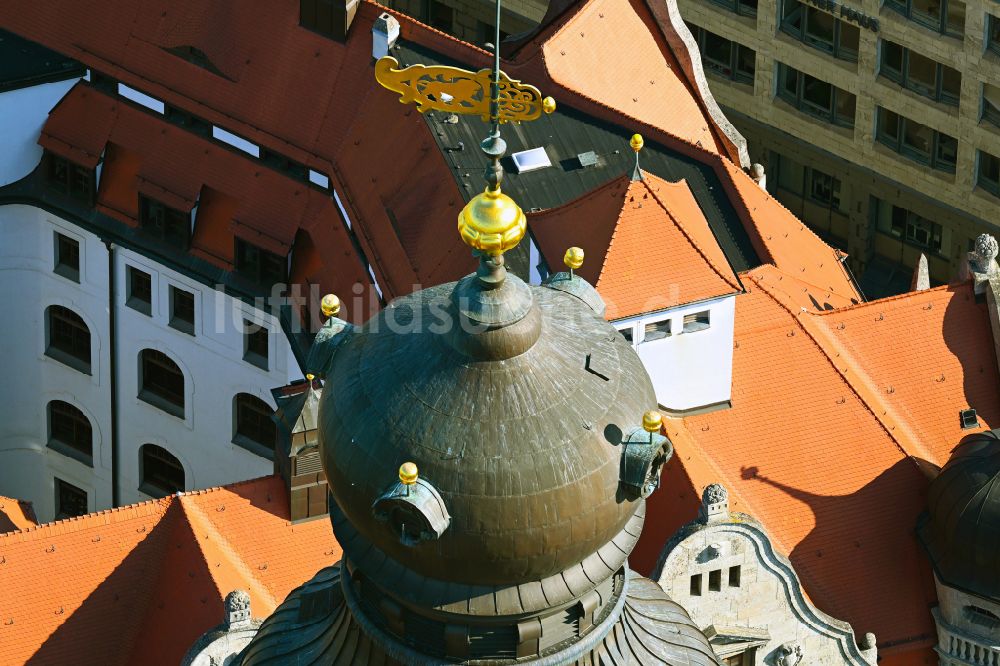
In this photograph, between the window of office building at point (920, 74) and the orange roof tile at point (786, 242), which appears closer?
the orange roof tile at point (786, 242)

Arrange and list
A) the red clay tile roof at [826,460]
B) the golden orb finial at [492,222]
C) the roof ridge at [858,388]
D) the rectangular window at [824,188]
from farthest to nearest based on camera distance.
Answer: the rectangular window at [824,188] → the roof ridge at [858,388] → the red clay tile roof at [826,460] → the golden orb finial at [492,222]

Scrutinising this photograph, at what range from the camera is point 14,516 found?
71188 millimetres

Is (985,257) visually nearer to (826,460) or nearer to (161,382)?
(826,460)

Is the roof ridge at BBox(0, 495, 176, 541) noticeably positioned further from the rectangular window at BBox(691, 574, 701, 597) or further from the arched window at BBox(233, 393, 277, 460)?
the arched window at BBox(233, 393, 277, 460)

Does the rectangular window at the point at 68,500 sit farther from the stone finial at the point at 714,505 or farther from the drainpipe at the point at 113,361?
the stone finial at the point at 714,505

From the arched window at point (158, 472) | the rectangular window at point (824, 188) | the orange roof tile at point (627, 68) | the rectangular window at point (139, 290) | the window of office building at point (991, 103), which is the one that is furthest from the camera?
the rectangular window at point (824, 188)

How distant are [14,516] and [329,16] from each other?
65.2 ft

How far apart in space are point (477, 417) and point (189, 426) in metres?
56.5

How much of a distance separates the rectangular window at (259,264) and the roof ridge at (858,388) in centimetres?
Result: 1776

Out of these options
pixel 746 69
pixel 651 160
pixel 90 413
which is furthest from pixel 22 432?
pixel 746 69

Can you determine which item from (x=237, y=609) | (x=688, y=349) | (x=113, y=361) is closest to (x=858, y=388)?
(x=688, y=349)

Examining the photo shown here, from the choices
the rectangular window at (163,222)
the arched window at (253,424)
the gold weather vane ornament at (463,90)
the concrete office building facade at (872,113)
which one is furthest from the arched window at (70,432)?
the gold weather vane ornament at (463,90)

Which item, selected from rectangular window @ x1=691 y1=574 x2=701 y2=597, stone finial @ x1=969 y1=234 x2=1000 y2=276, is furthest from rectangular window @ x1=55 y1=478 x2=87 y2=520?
stone finial @ x1=969 y1=234 x2=1000 y2=276

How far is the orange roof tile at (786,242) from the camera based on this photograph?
75625 mm
